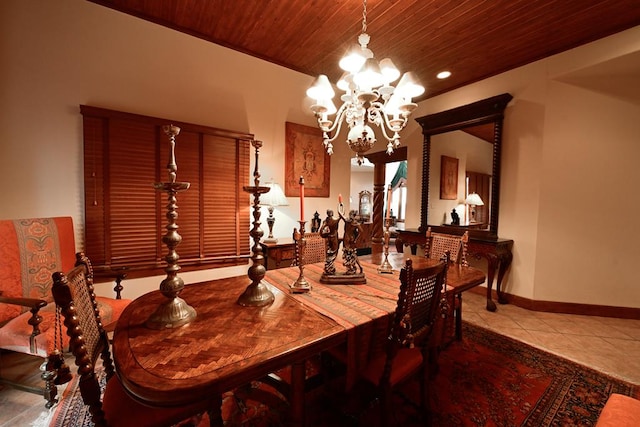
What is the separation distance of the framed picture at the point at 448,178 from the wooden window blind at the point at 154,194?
2875 mm

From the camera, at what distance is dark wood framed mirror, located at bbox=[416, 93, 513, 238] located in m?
3.32

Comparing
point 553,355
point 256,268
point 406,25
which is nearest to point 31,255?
point 256,268

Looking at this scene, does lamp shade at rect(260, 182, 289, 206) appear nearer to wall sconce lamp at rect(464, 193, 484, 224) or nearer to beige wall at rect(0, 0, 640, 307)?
beige wall at rect(0, 0, 640, 307)

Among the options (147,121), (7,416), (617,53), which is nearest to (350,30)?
(147,121)

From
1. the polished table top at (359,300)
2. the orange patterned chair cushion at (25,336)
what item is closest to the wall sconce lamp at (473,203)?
the polished table top at (359,300)

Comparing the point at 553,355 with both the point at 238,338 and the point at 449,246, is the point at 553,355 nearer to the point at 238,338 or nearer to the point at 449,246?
the point at 449,246

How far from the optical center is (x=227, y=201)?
2.94m

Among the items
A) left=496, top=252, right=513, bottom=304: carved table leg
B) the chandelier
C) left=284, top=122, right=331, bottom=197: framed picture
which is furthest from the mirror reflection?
the chandelier

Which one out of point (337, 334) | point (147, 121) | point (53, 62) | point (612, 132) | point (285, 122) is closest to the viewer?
point (337, 334)

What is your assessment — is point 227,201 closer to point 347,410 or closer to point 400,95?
point 400,95

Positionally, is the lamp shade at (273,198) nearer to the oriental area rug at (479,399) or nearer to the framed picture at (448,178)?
the oriental area rug at (479,399)

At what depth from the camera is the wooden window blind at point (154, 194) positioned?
229 centimetres

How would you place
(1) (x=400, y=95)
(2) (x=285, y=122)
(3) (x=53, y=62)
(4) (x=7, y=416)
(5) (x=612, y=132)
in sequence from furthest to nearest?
(2) (x=285, y=122)
(5) (x=612, y=132)
(3) (x=53, y=62)
(1) (x=400, y=95)
(4) (x=7, y=416)

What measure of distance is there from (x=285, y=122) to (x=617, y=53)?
11.3ft
